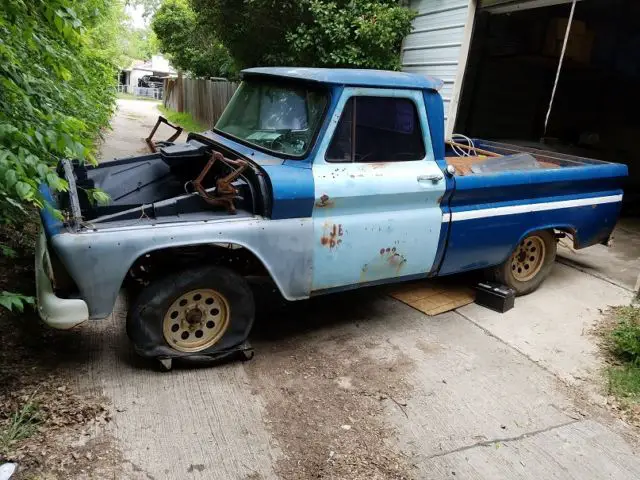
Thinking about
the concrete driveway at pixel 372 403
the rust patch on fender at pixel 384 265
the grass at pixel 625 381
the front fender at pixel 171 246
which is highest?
the front fender at pixel 171 246

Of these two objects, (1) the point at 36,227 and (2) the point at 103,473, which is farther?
(1) the point at 36,227

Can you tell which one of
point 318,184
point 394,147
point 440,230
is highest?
point 394,147

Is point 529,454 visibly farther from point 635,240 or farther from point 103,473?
point 635,240

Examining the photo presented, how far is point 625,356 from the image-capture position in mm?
4160

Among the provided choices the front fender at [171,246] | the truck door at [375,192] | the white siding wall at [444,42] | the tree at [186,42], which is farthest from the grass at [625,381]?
the tree at [186,42]

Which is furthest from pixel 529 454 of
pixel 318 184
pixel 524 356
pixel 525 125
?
pixel 525 125

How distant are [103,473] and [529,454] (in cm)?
238

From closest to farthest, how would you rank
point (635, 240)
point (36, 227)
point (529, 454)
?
point (529, 454)
point (36, 227)
point (635, 240)

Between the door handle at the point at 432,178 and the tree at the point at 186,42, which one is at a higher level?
the tree at the point at 186,42

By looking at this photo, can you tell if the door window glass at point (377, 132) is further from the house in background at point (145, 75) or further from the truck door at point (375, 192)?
the house in background at point (145, 75)

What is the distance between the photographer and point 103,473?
2.56m

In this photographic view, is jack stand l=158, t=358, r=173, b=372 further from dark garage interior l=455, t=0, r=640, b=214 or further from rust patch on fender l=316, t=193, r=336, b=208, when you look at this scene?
dark garage interior l=455, t=0, r=640, b=214

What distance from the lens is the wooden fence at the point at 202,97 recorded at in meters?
15.0

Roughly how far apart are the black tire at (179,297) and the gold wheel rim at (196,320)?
0.03 metres
